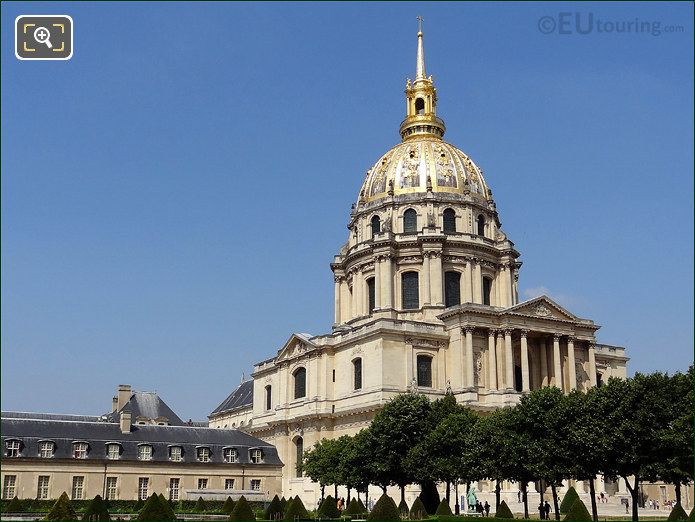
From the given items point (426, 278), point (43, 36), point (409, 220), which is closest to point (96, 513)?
point (43, 36)

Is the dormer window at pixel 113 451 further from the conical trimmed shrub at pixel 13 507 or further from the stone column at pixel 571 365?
the stone column at pixel 571 365

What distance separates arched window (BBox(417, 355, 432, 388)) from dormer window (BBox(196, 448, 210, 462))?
1882cm

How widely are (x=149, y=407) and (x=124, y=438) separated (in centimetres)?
3483

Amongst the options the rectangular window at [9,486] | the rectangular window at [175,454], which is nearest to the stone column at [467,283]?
the rectangular window at [175,454]

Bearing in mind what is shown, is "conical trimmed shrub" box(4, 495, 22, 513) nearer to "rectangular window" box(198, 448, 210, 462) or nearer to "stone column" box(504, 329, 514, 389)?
"rectangular window" box(198, 448, 210, 462)

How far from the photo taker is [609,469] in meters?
44.4

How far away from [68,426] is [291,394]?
2373 centimetres

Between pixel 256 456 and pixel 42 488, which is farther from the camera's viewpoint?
pixel 256 456

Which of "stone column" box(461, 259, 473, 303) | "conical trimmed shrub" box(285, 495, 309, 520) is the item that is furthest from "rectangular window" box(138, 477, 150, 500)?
"stone column" box(461, 259, 473, 303)

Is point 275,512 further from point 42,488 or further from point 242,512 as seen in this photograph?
point 42,488

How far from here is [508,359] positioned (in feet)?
233

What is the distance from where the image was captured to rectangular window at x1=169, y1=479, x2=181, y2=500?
6659 centimetres

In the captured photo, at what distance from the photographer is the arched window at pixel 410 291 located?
8138 centimetres

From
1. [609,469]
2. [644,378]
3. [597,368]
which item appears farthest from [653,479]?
[597,368]
